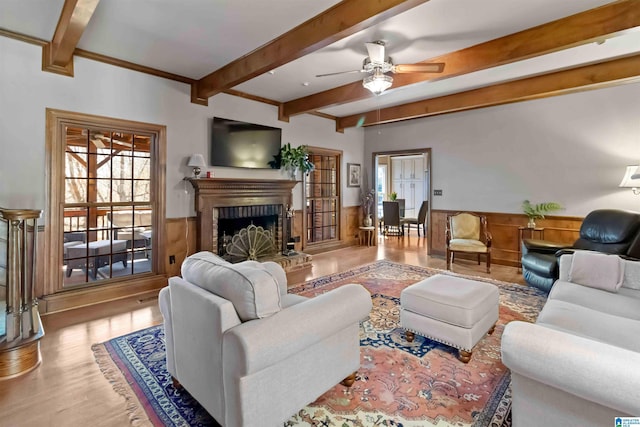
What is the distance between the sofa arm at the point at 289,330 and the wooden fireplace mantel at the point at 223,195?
10.1 ft

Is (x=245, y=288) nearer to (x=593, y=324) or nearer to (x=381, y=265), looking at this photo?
(x=593, y=324)

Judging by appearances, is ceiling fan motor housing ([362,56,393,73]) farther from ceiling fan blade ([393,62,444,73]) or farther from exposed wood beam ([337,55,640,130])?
exposed wood beam ([337,55,640,130])

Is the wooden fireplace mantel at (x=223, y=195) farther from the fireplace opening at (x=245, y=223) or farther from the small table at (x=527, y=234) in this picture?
the small table at (x=527, y=234)

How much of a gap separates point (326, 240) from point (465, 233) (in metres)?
2.75

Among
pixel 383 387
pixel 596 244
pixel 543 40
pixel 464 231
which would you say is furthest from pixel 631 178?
pixel 383 387

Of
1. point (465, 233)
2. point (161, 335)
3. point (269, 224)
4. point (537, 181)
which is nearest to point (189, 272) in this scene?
point (161, 335)

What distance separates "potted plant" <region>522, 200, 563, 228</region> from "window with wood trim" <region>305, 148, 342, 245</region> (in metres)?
A: 3.53

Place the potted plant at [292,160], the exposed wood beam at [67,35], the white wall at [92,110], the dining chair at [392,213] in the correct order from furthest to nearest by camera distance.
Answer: the dining chair at [392,213], the potted plant at [292,160], the white wall at [92,110], the exposed wood beam at [67,35]

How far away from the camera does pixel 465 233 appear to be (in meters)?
5.43

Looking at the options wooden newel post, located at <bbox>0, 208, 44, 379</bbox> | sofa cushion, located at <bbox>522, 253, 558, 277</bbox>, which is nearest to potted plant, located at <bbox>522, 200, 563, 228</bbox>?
sofa cushion, located at <bbox>522, 253, 558, 277</bbox>

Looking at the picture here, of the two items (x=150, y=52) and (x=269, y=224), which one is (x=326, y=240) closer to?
(x=269, y=224)

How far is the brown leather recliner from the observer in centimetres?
340

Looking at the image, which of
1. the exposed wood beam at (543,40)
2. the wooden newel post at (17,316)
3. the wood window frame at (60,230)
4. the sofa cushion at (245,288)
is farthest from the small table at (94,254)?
the exposed wood beam at (543,40)

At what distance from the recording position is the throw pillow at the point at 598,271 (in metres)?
2.56
